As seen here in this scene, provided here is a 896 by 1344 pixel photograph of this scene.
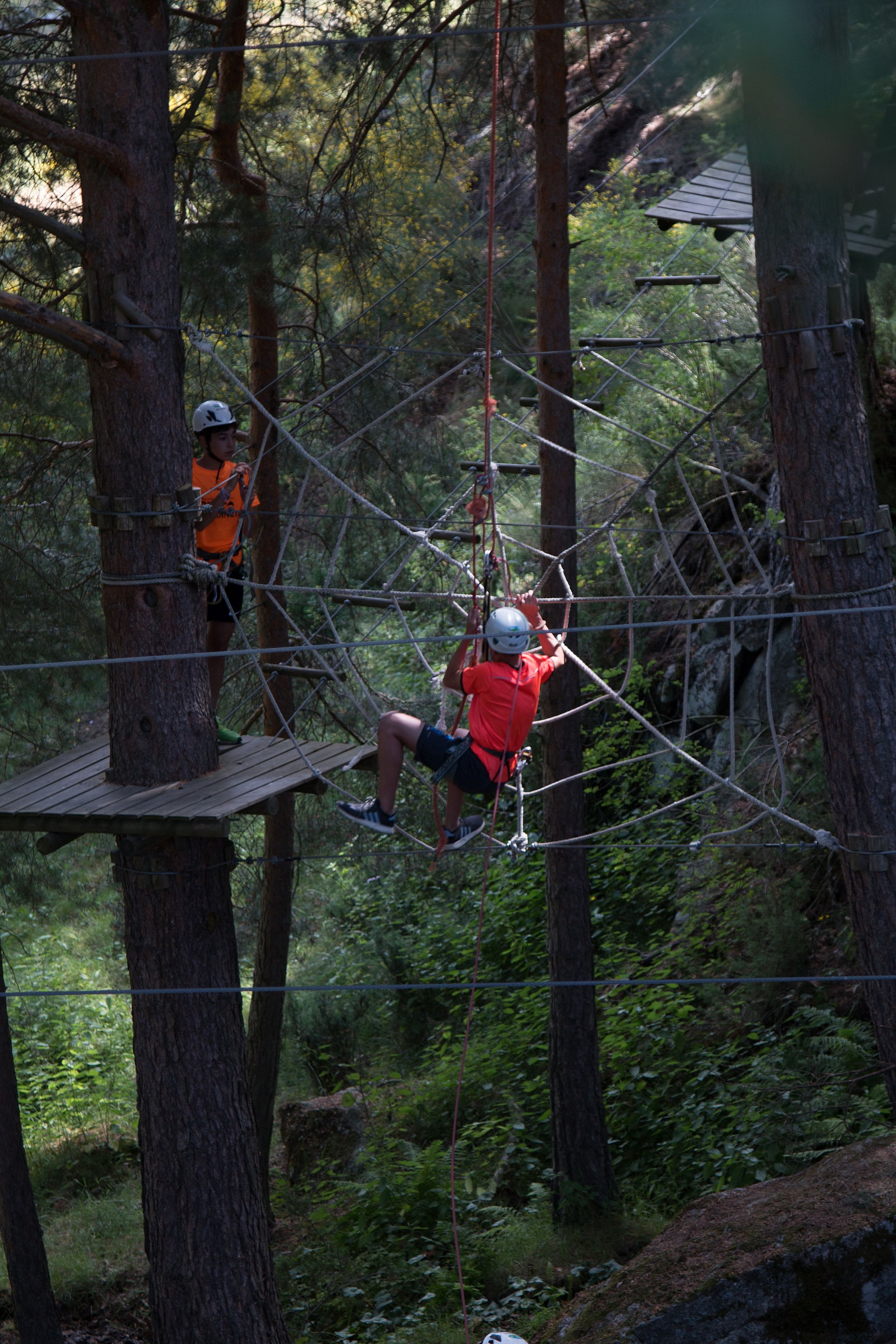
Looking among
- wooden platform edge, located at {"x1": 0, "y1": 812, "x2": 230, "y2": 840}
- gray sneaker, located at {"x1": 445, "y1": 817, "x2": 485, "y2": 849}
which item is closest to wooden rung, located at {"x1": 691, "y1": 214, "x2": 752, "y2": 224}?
gray sneaker, located at {"x1": 445, "y1": 817, "x2": 485, "y2": 849}

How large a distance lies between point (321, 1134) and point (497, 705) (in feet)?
12.3

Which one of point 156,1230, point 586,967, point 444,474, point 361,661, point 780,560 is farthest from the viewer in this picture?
point 361,661

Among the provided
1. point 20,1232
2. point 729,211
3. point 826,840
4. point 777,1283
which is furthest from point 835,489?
point 20,1232

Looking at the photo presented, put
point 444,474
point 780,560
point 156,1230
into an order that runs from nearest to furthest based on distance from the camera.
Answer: point 156,1230, point 780,560, point 444,474

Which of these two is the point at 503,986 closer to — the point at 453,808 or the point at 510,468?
the point at 453,808

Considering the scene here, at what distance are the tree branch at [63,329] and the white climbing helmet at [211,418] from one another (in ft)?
1.53

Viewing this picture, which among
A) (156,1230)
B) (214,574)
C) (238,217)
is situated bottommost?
(156,1230)

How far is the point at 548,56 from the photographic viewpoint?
→ 4.71 meters

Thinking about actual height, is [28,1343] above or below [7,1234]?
below

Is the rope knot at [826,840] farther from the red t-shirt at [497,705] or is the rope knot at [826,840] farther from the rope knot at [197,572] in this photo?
the rope knot at [197,572]

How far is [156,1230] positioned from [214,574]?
1941mm

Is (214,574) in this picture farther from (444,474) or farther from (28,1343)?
(28,1343)

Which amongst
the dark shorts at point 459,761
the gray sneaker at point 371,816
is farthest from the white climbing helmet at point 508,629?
the gray sneaker at point 371,816

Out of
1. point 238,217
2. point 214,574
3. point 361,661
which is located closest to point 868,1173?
point 214,574
